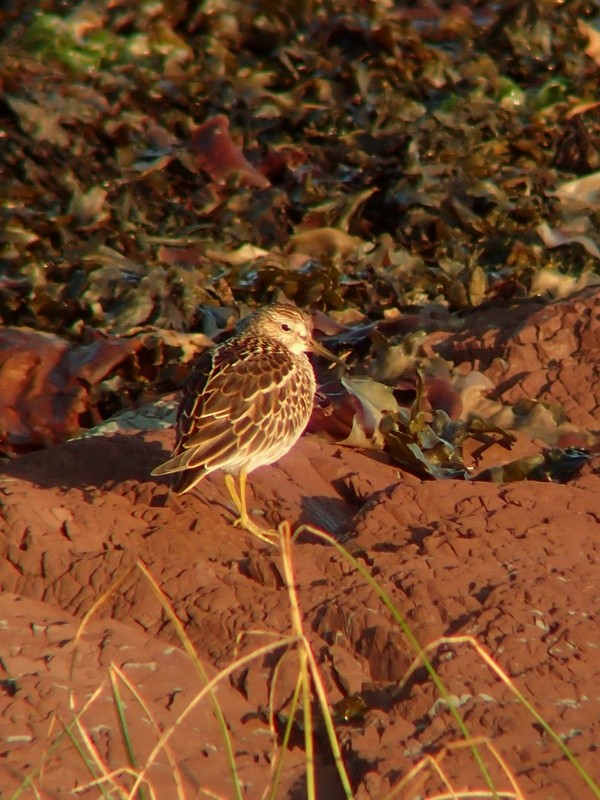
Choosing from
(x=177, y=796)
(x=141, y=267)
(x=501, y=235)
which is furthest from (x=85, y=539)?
(x=501, y=235)

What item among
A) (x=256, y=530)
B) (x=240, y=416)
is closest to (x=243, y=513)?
(x=256, y=530)

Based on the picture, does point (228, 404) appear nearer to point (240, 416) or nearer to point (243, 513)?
point (240, 416)

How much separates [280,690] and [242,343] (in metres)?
1.94

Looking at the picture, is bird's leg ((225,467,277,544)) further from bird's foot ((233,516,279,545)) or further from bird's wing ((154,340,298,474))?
bird's wing ((154,340,298,474))

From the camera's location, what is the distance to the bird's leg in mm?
4418

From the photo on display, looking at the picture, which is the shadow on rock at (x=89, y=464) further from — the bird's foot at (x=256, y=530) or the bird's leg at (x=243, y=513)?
the bird's foot at (x=256, y=530)

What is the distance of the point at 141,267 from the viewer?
6.77 metres

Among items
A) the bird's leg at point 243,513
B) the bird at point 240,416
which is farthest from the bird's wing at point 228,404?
the bird's leg at point 243,513

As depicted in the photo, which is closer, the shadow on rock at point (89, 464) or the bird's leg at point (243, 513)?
the bird's leg at point (243, 513)

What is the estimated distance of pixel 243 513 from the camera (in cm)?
453

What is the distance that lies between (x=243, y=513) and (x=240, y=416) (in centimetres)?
37

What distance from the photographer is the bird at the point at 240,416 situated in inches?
177

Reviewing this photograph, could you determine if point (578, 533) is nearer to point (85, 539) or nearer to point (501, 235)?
point (85, 539)

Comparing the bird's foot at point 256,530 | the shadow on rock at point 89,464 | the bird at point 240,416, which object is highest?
the bird at point 240,416
